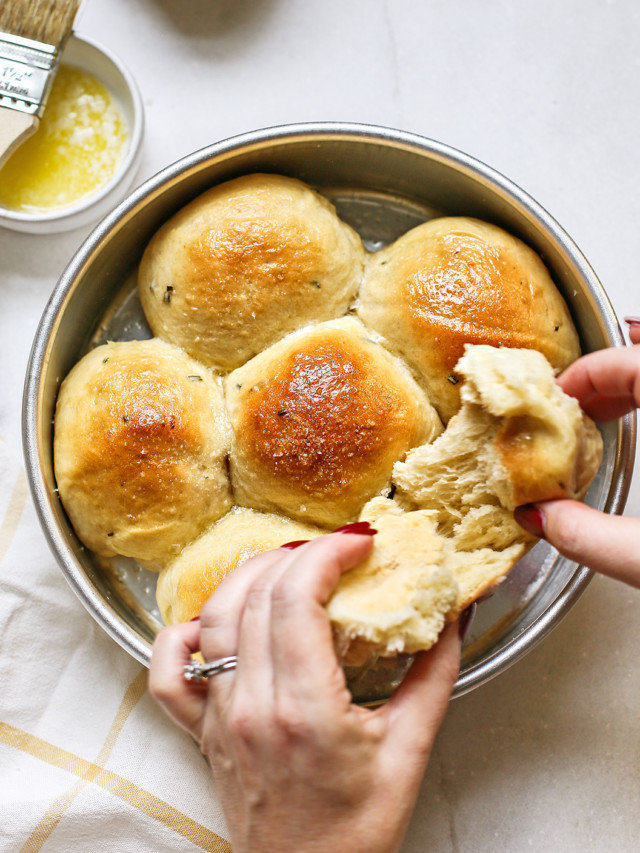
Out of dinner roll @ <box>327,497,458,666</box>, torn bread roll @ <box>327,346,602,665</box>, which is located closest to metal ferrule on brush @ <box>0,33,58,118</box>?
torn bread roll @ <box>327,346,602,665</box>

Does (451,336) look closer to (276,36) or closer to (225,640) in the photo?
(225,640)

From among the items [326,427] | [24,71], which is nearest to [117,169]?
[24,71]

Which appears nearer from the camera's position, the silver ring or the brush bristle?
the silver ring

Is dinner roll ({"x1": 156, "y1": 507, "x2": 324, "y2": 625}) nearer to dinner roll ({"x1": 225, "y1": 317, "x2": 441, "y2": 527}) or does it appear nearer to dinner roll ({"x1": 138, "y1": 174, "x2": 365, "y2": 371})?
dinner roll ({"x1": 225, "y1": 317, "x2": 441, "y2": 527})

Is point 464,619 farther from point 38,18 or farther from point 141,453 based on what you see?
point 38,18

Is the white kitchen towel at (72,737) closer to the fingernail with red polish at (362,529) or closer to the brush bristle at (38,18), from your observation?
the fingernail with red polish at (362,529)
